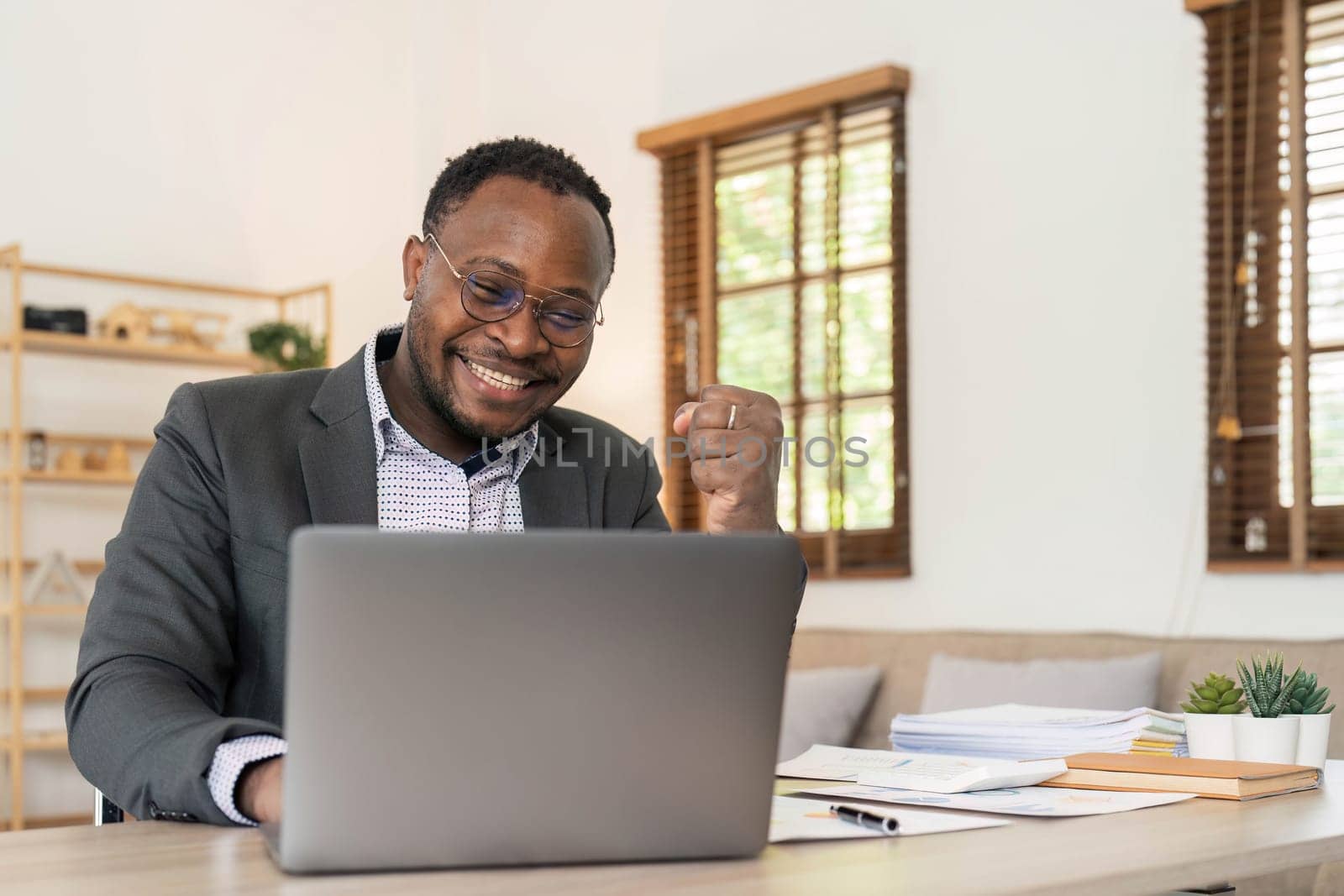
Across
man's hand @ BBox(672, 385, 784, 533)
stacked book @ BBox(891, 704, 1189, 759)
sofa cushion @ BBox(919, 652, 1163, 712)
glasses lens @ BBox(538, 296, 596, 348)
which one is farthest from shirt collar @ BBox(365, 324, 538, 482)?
sofa cushion @ BBox(919, 652, 1163, 712)

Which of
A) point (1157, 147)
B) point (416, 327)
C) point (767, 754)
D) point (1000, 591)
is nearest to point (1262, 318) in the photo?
point (1157, 147)

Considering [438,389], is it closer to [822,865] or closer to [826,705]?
[822,865]

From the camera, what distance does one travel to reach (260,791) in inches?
40.7

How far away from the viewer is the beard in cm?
170

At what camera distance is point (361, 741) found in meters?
0.83

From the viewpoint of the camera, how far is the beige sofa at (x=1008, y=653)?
3021 millimetres

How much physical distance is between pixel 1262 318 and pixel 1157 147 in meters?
0.51

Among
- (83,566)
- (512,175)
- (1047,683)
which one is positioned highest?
(512,175)

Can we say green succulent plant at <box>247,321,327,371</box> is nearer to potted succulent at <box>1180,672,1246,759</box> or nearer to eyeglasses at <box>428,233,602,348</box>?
eyeglasses at <box>428,233,602,348</box>

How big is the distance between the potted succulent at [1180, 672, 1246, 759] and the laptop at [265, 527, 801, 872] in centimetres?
77

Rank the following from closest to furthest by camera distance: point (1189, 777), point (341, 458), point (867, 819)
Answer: point (867, 819)
point (1189, 777)
point (341, 458)

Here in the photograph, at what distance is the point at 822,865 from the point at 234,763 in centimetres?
43

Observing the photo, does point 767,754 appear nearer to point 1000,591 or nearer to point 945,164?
point 1000,591

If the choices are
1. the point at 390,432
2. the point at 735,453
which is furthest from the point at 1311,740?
the point at 390,432
